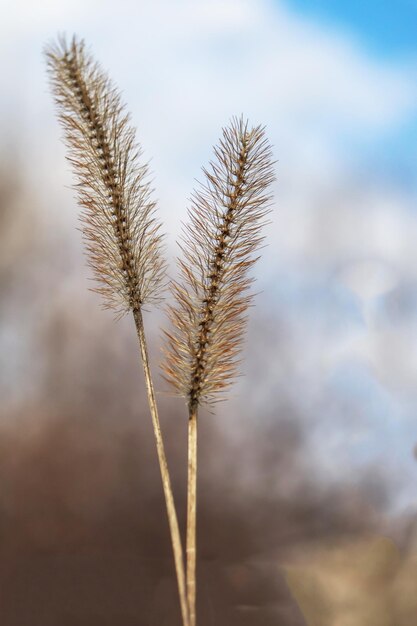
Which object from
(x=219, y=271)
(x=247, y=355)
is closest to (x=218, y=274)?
(x=219, y=271)

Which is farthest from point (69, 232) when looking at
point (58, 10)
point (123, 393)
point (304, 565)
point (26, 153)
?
point (304, 565)

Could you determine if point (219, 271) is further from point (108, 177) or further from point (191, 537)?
point (191, 537)

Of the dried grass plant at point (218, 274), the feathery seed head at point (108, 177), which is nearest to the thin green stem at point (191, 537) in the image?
the dried grass plant at point (218, 274)

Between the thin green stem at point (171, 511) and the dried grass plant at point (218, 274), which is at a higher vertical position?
the dried grass plant at point (218, 274)

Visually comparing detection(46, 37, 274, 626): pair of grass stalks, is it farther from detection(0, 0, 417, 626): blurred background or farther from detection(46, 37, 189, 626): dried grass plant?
detection(0, 0, 417, 626): blurred background

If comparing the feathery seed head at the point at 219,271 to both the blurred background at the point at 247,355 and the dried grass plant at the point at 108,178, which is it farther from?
the blurred background at the point at 247,355
